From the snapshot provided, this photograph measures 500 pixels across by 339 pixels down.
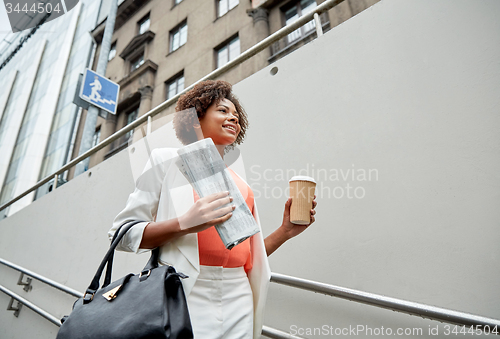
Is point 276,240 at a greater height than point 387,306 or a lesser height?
greater

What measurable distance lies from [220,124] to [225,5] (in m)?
11.1

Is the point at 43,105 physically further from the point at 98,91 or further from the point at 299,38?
the point at 299,38

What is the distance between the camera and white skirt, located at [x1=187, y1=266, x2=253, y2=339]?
938mm

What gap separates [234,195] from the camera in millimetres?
1001

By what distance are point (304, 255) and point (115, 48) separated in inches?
642

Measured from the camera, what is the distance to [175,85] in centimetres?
1131

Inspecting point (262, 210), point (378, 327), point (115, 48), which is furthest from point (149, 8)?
point (378, 327)

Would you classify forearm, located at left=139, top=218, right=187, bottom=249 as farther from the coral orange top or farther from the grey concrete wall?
the grey concrete wall

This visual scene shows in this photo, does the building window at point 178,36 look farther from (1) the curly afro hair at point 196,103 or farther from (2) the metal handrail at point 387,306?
(2) the metal handrail at point 387,306

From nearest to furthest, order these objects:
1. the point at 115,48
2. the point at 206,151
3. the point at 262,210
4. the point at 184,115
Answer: the point at 206,151 → the point at 184,115 → the point at 262,210 → the point at 115,48

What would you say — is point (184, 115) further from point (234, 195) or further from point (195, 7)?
point (195, 7)

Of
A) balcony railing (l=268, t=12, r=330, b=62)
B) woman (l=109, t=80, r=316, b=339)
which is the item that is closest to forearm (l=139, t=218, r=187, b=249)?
woman (l=109, t=80, r=316, b=339)

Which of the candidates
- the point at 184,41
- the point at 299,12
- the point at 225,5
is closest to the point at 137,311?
the point at 299,12

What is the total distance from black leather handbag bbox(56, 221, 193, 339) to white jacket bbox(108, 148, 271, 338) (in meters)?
0.05
